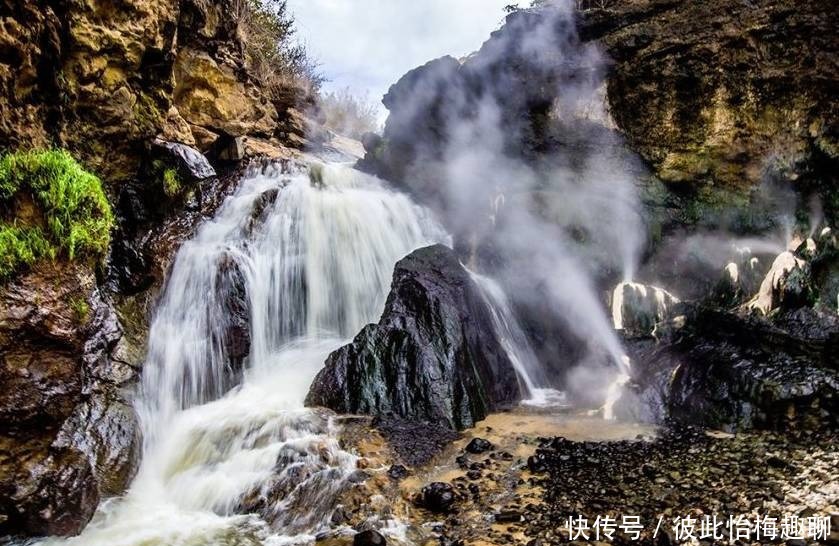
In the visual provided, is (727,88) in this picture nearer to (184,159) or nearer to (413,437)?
(413,437)

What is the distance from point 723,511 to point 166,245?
7.50m

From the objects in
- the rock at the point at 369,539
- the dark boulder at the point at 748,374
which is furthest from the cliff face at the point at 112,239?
the dark boulder at the point at 748,374

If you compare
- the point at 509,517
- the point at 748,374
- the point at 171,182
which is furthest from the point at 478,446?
the point at 171,182

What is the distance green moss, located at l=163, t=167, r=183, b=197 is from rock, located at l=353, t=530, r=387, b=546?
6062 mm

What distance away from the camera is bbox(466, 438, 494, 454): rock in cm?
522

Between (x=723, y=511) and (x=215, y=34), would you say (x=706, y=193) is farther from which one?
(x=215, y=34)

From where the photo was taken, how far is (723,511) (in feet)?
12.0

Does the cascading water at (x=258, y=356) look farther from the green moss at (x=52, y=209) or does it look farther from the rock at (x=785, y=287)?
the rock at (x=785, y=287)

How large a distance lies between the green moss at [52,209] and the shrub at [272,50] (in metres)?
7.92

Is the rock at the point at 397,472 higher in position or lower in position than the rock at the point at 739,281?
lower

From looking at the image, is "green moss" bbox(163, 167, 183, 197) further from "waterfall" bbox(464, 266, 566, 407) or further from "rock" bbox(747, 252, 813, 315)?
"rock" bbox(747, 252, 813, 315)

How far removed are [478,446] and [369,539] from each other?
190 cm

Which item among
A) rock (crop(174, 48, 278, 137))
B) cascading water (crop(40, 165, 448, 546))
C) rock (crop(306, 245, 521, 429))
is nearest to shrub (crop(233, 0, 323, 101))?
rock (crop(174, 48, 278, 137))

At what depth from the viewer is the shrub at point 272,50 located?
13.6 metres
